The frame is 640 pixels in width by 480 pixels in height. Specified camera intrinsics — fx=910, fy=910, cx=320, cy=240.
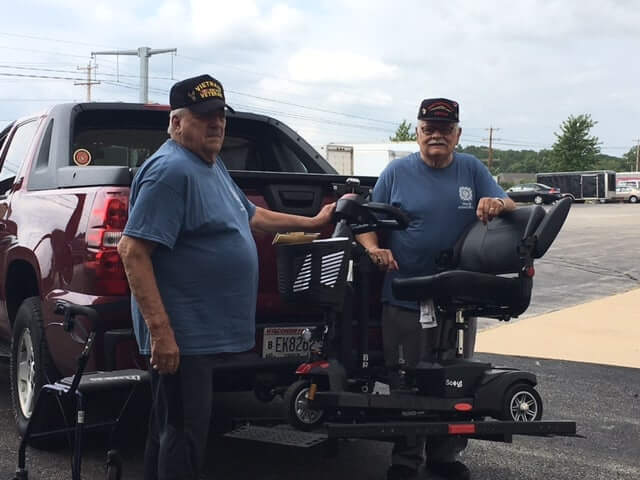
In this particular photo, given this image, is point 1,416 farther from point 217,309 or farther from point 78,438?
point 217,309

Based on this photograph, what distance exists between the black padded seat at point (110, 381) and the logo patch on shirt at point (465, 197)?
1.78 m

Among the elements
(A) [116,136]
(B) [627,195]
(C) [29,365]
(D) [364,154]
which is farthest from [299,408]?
(B) [627,195]

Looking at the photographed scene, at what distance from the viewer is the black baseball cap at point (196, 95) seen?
3.36m

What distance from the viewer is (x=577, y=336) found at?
382 inches

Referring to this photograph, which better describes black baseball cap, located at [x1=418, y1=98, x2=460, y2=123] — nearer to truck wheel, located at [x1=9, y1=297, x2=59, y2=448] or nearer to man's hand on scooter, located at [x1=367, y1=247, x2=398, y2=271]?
man's hand on scooter, located at [x1=367, y1=247, x2=398, y2=271]

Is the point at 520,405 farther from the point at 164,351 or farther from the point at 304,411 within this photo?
the point at 164,351

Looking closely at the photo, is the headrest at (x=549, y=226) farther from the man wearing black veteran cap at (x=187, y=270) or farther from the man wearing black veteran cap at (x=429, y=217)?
the man wearing black veteran cap at (x=187, y=270)

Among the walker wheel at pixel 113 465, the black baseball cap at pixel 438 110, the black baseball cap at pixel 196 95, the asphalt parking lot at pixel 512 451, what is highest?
the black baseball cap at pixel 438 110

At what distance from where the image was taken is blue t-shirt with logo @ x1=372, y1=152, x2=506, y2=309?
15.0 feet

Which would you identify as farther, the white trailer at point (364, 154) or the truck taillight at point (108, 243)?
the white trailer at point (364, 154)

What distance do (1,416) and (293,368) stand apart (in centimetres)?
239

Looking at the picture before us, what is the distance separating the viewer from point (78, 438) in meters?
3.68

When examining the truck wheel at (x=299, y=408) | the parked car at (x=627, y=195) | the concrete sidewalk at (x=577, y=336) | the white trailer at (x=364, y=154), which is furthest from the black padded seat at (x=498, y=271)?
the parked car at (x=627, y=195)

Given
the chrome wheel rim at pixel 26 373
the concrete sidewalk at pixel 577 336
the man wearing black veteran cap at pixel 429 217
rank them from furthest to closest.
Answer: the concrete sidewalk at pixel 577 336 → the chrome wheel rim at pixel 26 373 → the man wearing black veteran cap at pixel 429 217
